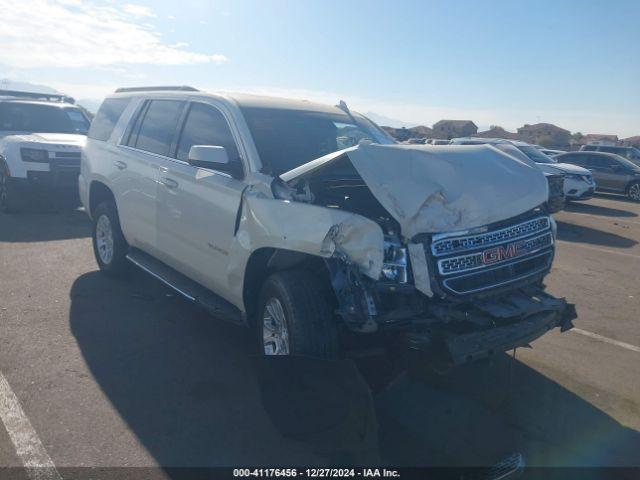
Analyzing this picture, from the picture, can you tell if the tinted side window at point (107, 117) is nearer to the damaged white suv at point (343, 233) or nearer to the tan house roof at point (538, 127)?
the damaged white suv at point (343, 233)

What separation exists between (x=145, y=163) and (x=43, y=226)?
4915 millimetres

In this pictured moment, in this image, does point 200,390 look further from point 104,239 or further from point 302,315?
point 104,239

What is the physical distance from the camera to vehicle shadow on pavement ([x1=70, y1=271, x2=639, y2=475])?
3486 millimetres

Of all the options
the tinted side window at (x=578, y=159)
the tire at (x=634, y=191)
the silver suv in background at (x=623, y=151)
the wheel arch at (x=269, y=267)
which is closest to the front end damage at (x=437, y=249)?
the wheel arch at (x=269, y=267)

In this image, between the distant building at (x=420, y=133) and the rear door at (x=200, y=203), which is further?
the distant building at (x=420, y=133)

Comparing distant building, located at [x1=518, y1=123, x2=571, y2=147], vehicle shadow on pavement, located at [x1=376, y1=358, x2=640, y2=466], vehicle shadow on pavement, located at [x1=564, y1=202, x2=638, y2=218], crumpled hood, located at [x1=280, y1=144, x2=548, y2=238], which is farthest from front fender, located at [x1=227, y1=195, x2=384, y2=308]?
distant building, located at [x1=518, y1=123, x2=571, y2=147]

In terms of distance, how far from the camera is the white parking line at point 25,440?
3.26 metres

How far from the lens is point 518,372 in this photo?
15.6 feet

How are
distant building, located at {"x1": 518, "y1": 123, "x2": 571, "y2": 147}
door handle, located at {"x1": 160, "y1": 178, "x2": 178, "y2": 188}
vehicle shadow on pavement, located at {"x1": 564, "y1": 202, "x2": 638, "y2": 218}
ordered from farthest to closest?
distant building, located at {"x1": 518, "y1": 123, "x2": 571, "y2": 147} → vehicle shadow on pavement, located at {"x1": 564, "y1": 202, "x2": 638, "y2": 218} → door handle, located at {"x1": 160, "y1": 178, "x2": 178, "y2": 188}

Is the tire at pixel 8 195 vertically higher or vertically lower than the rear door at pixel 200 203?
lower

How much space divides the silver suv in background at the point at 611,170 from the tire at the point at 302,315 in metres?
19.6

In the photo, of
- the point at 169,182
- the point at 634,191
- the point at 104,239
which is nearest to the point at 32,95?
the point at 104,239

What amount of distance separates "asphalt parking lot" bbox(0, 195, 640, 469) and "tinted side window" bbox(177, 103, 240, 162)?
5.47ft

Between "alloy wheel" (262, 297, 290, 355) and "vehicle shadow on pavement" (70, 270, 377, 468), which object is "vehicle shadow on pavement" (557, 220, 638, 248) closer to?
"vehicle shadow on pavement" (70, 270, 377, 468)
